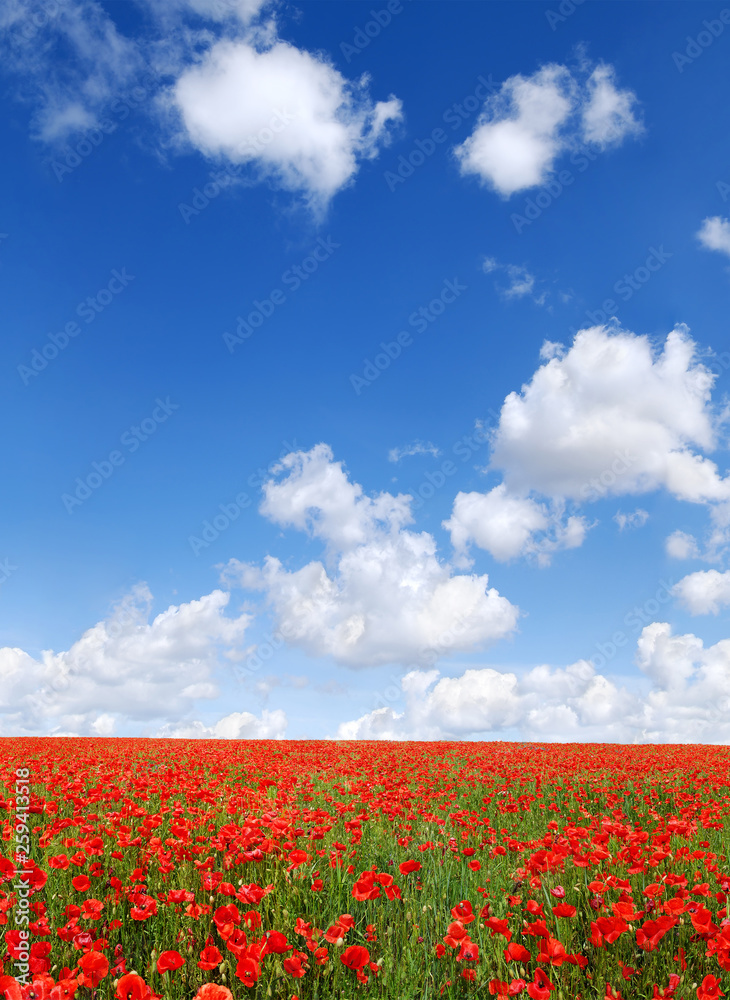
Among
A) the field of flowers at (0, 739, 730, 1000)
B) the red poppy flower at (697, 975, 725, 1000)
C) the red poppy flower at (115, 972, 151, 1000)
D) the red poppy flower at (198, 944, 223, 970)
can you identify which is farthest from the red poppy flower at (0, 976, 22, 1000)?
the red poppy flower at (697, 975, 725, 1000)

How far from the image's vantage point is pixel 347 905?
189 inches

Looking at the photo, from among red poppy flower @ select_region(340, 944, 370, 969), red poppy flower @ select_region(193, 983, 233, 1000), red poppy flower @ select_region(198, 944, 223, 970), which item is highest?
red poppy flower @ select_region(193, 983, 233, 1000)

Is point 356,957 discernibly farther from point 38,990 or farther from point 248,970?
point 38,990

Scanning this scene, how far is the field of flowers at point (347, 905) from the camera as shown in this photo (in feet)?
11.5

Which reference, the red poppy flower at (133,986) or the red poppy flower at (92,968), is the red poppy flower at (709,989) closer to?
the red poppy flower at (133,986)

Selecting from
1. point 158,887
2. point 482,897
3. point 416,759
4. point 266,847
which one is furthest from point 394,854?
point 416,759

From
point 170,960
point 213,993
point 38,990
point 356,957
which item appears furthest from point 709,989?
point 38,990

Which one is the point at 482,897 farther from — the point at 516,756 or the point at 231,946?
the point at 516,756

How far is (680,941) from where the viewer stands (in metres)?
4.24

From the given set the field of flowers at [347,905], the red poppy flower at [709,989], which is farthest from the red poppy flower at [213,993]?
the red poppy flower at [709,989]

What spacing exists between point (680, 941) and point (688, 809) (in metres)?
5.50

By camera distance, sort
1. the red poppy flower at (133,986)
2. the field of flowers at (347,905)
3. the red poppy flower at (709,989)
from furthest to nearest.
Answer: the field of flowers at (347,905) → the red poppy flower at (709,989) → the red poppy flower at (133,986)

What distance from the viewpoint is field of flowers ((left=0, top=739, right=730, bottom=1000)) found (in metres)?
3.49

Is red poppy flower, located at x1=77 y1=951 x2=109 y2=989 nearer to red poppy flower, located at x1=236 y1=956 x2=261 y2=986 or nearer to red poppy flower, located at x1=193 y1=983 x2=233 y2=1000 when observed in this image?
red poppy flower, located at x1=236 y1=956 x2=261 y2=986
